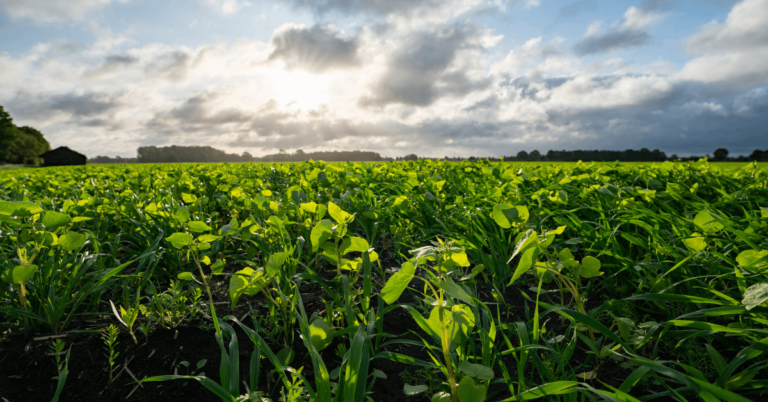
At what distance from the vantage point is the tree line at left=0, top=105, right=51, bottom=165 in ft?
155

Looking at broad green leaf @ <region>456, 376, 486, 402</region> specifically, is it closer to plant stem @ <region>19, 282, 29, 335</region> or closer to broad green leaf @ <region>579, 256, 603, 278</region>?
broad green leaf @ <region>579, 256, 603, 278</region>

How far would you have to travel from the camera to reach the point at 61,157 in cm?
4644

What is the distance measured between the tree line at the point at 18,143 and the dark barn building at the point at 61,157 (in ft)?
20.1

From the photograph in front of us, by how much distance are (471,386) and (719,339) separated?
1.24 m

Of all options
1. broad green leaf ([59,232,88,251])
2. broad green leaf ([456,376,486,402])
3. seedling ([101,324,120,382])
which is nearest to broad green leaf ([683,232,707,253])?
broad green leaf ([456,376,486,402])

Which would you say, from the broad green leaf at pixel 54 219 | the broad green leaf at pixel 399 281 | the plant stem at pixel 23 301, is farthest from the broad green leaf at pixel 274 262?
the plant stem at pixel 23 301

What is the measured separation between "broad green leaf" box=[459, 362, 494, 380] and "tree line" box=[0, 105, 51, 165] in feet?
235

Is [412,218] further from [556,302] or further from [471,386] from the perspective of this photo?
[471,386]

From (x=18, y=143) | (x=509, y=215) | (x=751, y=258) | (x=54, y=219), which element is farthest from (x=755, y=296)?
(x=18, y=143)

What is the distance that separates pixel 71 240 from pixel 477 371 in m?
1.87

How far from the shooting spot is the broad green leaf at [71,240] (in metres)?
1.53

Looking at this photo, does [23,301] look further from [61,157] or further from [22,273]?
[61,157]

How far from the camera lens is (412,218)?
292 cm

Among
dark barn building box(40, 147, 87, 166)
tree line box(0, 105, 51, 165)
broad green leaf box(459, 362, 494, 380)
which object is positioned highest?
tree line box(0, 105, 51, 165)
